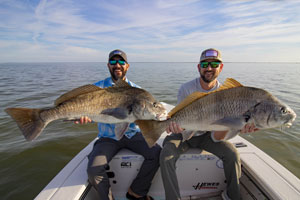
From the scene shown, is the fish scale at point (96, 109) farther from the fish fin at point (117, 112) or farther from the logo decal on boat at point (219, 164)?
the logo decal on boat at point (219, 164)

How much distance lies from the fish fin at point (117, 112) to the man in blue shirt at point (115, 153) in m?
0.35

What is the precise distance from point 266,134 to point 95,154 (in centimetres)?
762

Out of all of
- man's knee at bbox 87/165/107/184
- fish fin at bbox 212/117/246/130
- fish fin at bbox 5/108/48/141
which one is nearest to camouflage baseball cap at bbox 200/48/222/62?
fish fin at bbox 212/117/246/130

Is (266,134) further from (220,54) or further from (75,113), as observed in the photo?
(75,113)

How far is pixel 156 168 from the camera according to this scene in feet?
10.3

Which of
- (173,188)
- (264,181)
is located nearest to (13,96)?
(173,188)

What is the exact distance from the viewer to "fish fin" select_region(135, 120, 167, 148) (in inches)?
106

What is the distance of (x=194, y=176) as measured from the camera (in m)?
3.23

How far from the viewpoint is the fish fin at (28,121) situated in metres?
2.61

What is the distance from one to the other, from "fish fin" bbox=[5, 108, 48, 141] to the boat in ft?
2.70

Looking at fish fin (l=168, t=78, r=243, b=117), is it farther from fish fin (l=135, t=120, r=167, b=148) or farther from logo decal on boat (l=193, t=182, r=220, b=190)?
logo decal on boat (l=193, t=182, r=220, b=190)

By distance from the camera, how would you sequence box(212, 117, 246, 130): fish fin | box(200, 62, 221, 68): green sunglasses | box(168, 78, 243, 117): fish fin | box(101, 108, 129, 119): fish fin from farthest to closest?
box(200, 62, 221, 68): green sunglasses
box(101, 108, 129, 119): fish fin
box(168, 78, 243, 117): fish fin
box(212, 117, 246, 130): fish fin

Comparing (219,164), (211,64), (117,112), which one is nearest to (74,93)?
(117,112)

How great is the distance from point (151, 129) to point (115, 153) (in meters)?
0.99
